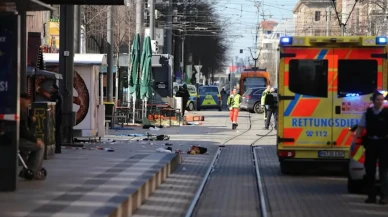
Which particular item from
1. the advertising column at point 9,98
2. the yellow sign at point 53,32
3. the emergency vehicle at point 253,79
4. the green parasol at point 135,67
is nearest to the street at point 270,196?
the advertising column at point 9,98

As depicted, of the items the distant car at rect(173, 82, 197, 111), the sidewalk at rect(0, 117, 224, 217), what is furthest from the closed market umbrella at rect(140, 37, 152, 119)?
the distant car at rect(173, 82, 197, 111)

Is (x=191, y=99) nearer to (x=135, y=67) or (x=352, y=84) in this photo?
(x=135, y=67)

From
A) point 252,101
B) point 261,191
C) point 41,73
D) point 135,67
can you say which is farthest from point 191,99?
point 261,191

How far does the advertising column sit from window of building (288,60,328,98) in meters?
7.05

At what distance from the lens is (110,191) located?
12680mm

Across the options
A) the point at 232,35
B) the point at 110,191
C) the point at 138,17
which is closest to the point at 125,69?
the point at 138,17

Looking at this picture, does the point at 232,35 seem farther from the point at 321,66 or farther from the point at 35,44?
the point at 321,66

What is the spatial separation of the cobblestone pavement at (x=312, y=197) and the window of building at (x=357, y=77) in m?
1.85

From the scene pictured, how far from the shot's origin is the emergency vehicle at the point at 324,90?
17594 mm

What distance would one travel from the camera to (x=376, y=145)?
13867 mm

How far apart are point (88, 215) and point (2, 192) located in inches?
110

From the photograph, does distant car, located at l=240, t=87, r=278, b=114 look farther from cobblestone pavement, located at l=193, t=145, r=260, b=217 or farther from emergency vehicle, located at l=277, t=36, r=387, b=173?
emergency vehicle, located at l=277, t=36, r=387, b=173

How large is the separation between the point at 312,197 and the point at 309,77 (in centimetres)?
370

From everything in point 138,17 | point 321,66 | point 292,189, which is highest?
point 138,17
